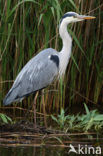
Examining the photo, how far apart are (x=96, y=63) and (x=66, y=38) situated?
104 cm

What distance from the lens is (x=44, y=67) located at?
6.00 metres

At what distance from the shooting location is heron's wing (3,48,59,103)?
583 cm

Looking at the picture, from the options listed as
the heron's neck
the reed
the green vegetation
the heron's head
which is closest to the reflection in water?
the green vegetation

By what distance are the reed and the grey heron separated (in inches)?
4.5

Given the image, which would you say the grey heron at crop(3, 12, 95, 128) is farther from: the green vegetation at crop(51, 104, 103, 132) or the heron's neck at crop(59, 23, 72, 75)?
the green vegetation at crop(51, 104, 103, 132)

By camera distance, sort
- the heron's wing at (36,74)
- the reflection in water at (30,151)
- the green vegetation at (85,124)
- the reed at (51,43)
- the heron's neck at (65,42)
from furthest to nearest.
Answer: the reed at (51,43)
the heron's neck at (65,42)
the heron's wing at (36,74)
the green vegetation at (85,124)
the reflection in water at (30,151)

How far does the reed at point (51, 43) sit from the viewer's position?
6071 millimetres

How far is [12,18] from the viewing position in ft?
20.4

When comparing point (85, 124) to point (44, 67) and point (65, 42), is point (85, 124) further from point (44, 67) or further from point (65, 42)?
point (65, 42)

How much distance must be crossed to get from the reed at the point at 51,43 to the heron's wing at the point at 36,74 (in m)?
0.19

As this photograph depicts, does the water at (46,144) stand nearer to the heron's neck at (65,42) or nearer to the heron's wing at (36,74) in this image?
the heron's wing at (36,74)

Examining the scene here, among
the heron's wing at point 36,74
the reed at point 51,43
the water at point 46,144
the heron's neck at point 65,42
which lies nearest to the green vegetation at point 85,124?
the water at point 46,144

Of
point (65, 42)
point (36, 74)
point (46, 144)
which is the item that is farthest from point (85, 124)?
point (46, 144)

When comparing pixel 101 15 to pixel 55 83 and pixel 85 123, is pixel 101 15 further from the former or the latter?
pixel 85 123
